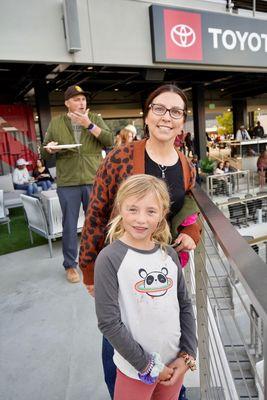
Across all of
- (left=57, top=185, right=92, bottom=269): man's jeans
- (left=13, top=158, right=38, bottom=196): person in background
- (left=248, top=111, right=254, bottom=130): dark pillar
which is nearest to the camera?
(left=57, top=185, right=92, bottom=269): man's jeans

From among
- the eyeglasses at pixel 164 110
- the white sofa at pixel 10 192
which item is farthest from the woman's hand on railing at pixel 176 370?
the white sofa at pixel 10 192

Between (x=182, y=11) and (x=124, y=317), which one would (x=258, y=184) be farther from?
(x=124, y=317)

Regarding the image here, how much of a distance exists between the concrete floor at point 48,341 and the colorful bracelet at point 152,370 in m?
0.90

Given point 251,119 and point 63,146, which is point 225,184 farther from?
point 251,119

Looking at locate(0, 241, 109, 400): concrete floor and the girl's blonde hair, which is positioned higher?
the girl's blonde hair

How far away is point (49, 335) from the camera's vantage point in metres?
2.49

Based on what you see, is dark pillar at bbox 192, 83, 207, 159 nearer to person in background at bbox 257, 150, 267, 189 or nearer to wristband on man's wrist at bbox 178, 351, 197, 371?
person in background at bbox 257, 150, 267, 189

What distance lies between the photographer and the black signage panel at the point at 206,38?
20.2ft

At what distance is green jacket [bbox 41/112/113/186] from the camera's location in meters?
3.02

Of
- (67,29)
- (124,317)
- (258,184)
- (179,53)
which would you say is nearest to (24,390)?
(124,317)

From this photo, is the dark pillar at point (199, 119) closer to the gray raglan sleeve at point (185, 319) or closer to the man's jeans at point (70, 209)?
the man's jeans at point (70, 209)

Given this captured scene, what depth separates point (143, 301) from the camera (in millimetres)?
1146

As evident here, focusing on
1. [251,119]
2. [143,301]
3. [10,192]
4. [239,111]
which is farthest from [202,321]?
[251,119]

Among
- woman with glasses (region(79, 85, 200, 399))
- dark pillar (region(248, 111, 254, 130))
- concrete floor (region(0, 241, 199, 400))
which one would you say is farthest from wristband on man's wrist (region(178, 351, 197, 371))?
dark pillar (region(248, 111, 254, 130))
